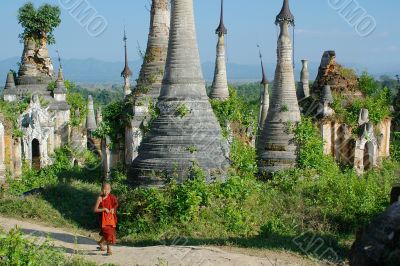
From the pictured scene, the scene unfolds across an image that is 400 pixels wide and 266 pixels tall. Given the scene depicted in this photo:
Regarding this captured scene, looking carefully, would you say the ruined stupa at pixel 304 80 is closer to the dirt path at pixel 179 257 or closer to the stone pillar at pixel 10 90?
the stone pillar at pixel 10 90

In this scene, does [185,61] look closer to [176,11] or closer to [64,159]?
[176,11]

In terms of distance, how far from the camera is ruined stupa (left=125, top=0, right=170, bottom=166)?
16.1m

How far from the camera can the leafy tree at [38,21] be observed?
2759 centimetres

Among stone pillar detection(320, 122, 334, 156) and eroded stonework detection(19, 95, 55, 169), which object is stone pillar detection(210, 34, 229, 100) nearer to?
stone pillar detection(320, 122, 334, 156)

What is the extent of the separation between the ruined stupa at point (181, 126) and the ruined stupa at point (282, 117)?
137 inches

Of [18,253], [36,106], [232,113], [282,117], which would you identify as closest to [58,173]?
[36,106]

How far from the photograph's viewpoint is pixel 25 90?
25812 mm

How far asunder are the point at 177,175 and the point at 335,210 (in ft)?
11.7

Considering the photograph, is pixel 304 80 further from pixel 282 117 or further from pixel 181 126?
pixel 181 126

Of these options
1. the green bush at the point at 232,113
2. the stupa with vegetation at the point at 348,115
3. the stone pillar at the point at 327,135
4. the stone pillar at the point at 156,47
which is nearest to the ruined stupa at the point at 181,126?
the stone pillar at the point at 156,47

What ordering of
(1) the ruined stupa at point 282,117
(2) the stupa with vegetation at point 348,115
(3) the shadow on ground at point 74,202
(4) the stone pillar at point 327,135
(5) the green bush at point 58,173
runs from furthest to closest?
(2) the stupa with vegetation at point 348,115 < (4) the stone pillar at point 327,135 < (5) the green bush at point 58,173 < (1) the ruined stupa at point 282,117 < (3) the shadow on ground at point 74,202

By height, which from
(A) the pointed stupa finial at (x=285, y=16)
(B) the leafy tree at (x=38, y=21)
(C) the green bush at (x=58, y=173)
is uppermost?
(B) the leafy tree at (x=38, y=21)

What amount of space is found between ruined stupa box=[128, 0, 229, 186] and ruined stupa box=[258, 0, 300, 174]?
11.4 ft

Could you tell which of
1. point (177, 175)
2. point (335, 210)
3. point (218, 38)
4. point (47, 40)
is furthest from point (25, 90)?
point (335, 210)
